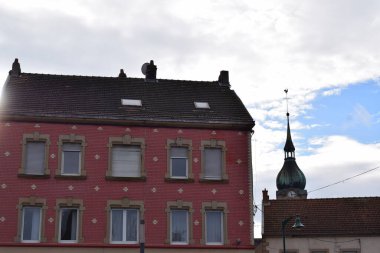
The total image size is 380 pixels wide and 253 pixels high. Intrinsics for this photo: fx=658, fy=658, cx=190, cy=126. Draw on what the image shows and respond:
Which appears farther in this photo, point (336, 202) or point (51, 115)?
point (336, 202)

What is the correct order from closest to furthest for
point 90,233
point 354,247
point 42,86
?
1. point 90,233
2. point 42,86
3. point 354,247

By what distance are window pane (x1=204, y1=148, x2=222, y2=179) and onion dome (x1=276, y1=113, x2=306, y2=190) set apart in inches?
2268

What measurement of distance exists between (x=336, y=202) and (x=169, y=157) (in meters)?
A: 17.1

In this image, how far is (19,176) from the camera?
95.1 ft

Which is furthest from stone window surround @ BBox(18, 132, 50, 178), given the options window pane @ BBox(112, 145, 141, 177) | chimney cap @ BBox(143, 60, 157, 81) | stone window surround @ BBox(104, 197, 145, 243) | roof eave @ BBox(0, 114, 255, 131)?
chimney cap @ BBox(143, 60, 157, 81)

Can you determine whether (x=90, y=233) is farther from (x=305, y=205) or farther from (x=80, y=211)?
(x=305, y=205)

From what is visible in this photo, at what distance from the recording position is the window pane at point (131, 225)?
1151 inches

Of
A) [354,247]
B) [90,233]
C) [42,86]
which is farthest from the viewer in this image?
[354,247]

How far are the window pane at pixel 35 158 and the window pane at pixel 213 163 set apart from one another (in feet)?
24.4

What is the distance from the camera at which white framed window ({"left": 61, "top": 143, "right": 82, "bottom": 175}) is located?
97.0ft

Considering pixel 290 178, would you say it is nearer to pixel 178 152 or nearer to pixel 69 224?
pixel 178 152

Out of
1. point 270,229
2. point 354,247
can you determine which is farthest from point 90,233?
point 354,247

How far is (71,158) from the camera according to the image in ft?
97.7

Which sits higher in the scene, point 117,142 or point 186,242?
point 117,142
